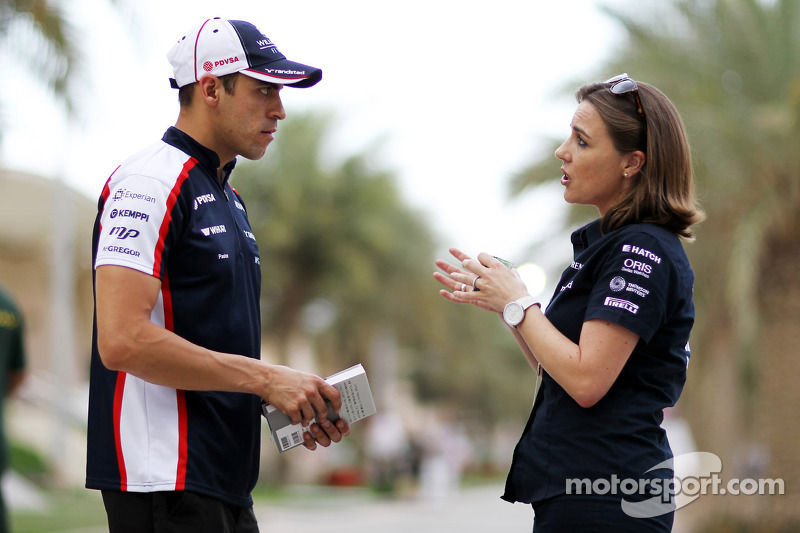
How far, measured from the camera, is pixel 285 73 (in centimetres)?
301

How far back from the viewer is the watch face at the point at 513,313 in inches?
110

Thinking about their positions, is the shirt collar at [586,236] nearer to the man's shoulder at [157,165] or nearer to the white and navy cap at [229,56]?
the white and navy cap at [229,56]

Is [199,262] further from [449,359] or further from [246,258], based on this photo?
[449,359]

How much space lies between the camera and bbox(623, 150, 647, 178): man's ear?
2.93 m

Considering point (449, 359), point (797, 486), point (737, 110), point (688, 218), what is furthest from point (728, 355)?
point (449, 359)

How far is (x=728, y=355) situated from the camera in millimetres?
15742

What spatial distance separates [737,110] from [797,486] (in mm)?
5298

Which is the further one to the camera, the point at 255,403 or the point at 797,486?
the point at 797,486

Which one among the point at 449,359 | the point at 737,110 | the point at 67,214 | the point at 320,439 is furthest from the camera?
the point at 449,359

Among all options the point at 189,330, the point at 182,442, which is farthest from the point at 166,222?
the point at 182,442

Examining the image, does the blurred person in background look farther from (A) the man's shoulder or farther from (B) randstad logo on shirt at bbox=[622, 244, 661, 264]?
(B) randstad logo on shirt at bbox=[622, 244, 661, 264]

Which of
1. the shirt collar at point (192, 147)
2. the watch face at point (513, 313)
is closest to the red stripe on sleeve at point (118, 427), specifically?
the shirt collar at point (192, 147)

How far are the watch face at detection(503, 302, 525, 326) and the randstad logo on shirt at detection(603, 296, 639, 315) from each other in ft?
0.90

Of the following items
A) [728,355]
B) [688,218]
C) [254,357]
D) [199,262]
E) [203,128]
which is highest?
[728,355]
